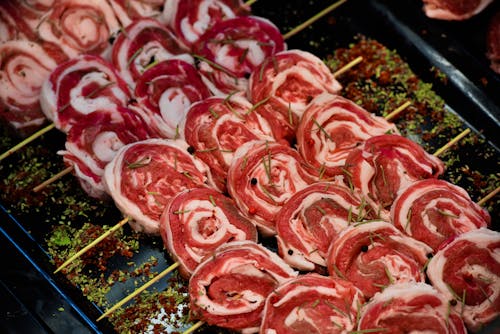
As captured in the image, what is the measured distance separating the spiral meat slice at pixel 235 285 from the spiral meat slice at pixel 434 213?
76 centimetres

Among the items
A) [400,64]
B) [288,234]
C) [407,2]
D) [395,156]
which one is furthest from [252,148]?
[407,2]

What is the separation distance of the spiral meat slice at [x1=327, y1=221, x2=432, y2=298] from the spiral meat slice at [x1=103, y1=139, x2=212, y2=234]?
3.38 ft

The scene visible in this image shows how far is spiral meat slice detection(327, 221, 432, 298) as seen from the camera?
3848 mm

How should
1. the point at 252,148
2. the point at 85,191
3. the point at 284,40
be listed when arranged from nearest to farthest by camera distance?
the point at 252,148 → the point at 85,191 → the point at 284,40

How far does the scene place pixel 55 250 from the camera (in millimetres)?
4461

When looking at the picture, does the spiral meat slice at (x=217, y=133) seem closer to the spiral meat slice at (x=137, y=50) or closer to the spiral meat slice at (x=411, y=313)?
the spiral meat slice at (x=137, y=50)

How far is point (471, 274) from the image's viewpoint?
376cm

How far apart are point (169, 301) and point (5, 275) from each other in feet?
3.31

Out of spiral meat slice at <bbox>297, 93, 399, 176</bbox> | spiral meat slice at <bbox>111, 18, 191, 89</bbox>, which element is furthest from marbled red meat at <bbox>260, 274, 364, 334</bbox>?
spiral meat slice at <bbox>111, 18, 191, 89</bbox>

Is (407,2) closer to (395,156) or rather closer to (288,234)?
(395,156)

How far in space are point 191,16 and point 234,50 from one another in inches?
18.0

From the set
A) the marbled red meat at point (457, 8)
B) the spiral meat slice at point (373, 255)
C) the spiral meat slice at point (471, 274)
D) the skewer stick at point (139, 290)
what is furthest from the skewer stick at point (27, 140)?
the marbled red meat at point (457, 8)

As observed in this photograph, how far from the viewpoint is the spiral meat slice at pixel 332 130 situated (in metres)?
4.40

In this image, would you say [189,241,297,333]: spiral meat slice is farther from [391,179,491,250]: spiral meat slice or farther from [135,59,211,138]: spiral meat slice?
[135,59,211,138]: spiral meat slice
